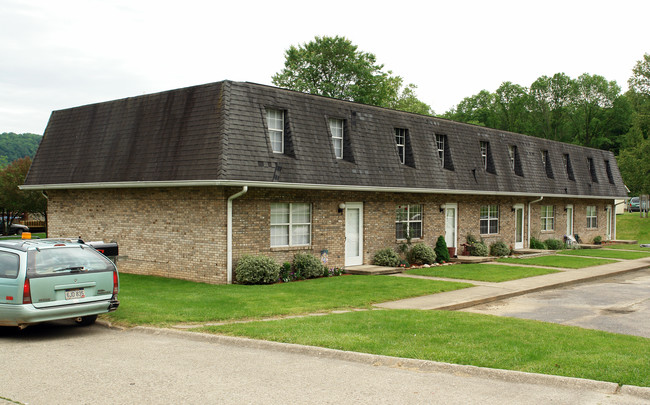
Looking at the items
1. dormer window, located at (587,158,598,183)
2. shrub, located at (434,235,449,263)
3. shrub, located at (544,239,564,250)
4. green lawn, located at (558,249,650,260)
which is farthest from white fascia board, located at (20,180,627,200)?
dormer window, located at (587,158,598,183)

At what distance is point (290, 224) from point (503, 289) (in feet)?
21.4

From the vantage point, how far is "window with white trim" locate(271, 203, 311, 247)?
17625mm

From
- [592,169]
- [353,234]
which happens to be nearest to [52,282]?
[353,234]

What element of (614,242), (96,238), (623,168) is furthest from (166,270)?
(623,168)

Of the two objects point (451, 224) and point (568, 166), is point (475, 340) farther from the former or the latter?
point (568, 166)

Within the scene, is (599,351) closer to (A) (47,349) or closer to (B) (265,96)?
(A) (47,349)

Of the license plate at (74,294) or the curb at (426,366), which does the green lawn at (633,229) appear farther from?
the license plate at (74,294)

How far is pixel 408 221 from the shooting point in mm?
22328

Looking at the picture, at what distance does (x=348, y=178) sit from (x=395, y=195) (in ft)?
10.4

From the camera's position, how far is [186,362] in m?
7.97

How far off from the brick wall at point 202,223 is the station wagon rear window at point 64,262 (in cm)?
589

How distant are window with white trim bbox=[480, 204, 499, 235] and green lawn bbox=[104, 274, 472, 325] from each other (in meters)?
9.82

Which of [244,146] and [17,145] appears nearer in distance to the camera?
[244,146]

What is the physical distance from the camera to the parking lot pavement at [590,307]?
37.5 feet
